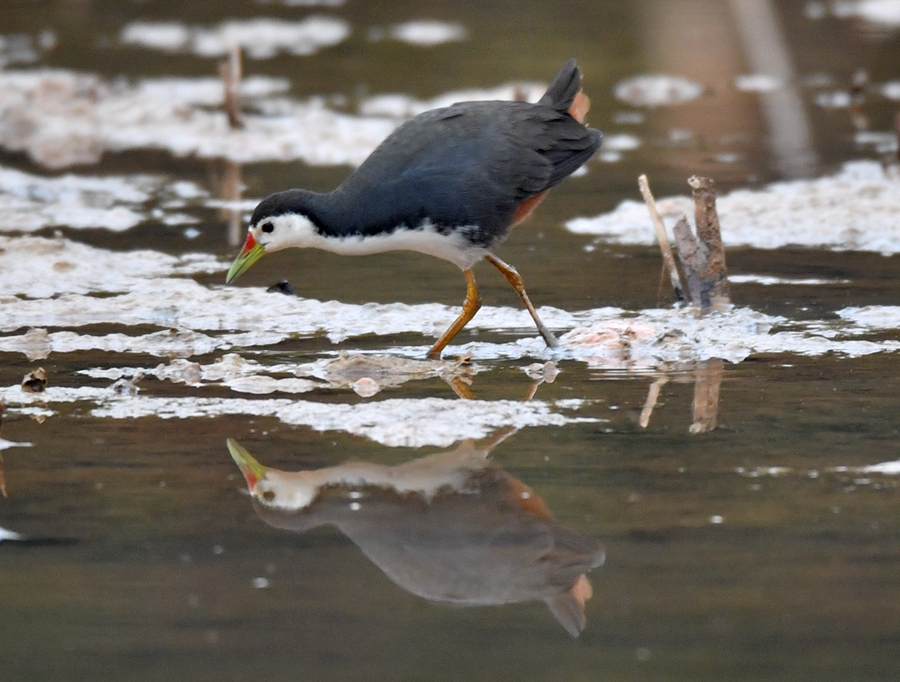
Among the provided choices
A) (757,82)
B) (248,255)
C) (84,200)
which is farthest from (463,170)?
(757,82)

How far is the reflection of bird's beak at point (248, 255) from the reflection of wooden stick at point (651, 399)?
1760 mm

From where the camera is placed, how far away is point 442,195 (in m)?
5.61

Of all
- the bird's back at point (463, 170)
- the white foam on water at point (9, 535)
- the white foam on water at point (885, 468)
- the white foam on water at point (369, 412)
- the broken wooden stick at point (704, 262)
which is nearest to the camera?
the white foam on water at point (9, 535)

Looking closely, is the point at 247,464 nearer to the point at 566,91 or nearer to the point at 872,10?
the point at 566,91

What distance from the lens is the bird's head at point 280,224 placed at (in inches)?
226

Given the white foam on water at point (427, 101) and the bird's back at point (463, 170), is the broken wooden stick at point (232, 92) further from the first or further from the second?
the bird's back at point (463, 170)

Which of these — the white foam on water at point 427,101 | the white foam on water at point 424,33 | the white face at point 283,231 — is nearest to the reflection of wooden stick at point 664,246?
the white face at point 283,231

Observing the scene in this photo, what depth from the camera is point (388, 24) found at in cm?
1725

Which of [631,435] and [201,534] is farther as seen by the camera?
[631,435]

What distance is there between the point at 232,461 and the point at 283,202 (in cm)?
153

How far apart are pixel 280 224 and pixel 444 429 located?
1.41m

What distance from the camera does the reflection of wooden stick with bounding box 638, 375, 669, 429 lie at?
4936 mm

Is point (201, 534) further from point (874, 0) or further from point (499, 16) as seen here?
point (874, 0)

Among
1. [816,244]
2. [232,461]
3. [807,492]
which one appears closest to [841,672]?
[807,492]
